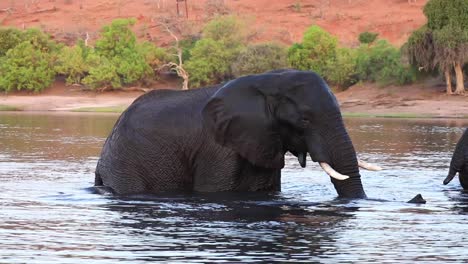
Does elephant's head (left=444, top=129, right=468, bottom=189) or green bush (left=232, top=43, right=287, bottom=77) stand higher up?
elephant's head (left=444, top=129, right=468, bottom=189)

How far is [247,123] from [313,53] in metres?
50.4

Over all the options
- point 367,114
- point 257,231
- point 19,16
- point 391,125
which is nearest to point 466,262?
point 257,231

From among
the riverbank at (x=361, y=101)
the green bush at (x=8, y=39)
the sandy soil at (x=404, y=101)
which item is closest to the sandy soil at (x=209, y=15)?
the riverbank at (x=361, y=101)

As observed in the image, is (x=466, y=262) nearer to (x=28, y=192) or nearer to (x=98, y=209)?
(x=98, y=209)

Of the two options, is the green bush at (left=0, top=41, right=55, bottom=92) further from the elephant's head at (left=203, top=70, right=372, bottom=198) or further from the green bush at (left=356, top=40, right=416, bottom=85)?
the elephant's head at (left=203, top=70, right=372, bottom=198)

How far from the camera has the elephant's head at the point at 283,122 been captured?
13.2m

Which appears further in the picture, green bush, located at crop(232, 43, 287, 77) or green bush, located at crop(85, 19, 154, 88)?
green bush, located at crop(85, 19, 154, 88)

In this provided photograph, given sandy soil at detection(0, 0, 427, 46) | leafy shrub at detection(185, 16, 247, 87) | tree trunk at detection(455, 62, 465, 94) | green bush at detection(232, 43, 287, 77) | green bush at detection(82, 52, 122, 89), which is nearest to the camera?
tree trunk at detection(455, 62, 465, 94)

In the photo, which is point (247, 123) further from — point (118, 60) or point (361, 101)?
point (118, 60)

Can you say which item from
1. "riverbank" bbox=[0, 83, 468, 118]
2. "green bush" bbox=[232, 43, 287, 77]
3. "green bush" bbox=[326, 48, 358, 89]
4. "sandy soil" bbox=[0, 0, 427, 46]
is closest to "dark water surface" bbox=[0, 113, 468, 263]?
"riverbank" bbox=[0, 83, 468, 118]

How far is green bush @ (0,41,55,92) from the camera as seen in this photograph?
65375mm

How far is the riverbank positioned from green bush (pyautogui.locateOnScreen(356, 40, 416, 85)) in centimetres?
55

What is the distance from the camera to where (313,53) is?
63.6 metres

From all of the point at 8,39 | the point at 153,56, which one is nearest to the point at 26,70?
the point at 153,56
